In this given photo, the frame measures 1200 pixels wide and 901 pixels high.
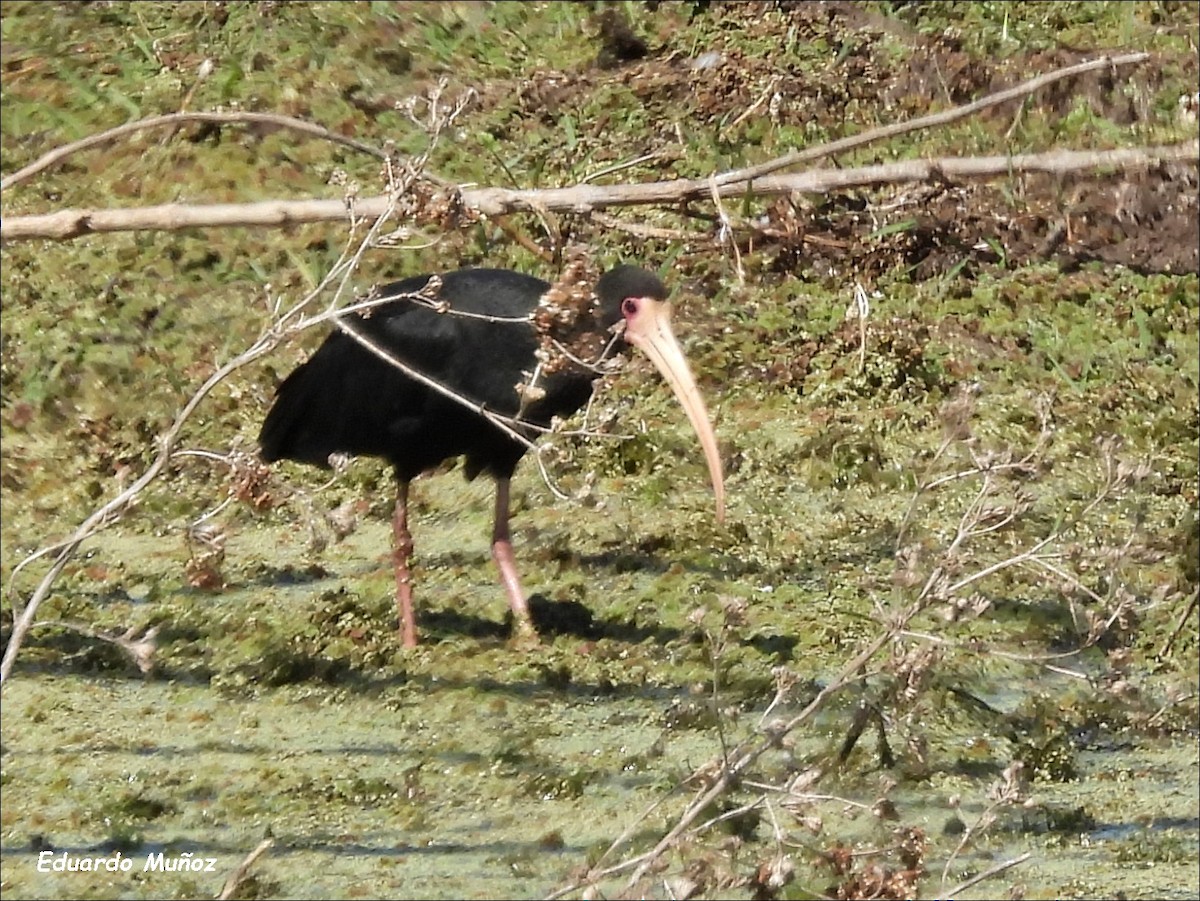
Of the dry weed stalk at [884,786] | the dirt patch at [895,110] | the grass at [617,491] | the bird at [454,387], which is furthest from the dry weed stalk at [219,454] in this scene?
the dirt patch at [895,110]

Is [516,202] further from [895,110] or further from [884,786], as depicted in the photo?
[895,110]

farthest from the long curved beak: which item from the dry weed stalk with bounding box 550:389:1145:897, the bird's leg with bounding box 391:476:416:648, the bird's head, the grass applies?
the dry weed stalk with bounding box 550:389:1145:897

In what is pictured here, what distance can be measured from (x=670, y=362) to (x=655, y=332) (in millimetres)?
93

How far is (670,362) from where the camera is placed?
4137 mm

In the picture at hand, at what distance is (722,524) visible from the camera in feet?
14.6

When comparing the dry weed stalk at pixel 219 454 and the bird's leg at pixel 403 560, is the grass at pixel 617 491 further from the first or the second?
the dry weed stalk at pixel 219 454

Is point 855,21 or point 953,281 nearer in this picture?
point 953,281

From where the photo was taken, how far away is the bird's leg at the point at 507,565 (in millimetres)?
4180

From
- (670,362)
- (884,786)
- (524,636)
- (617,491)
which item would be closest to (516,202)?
(670,362)

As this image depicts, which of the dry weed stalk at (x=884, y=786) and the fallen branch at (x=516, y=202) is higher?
the fallen branch at (x=516, y=202)

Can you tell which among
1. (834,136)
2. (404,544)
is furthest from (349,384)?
(834,136)

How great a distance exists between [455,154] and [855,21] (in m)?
1.52

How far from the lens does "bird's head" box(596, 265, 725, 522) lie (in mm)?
4051

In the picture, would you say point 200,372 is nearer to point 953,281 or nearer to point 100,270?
point 100,270
